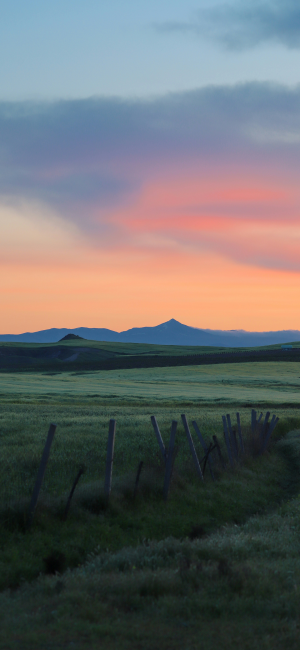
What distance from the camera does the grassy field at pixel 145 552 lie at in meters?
6.52

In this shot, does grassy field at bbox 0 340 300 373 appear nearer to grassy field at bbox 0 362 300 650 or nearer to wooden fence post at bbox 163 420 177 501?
grassy field at bbox 0 362 300 650

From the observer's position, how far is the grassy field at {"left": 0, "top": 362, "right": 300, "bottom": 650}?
6.52m

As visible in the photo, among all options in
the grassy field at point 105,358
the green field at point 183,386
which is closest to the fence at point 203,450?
the green field at point 183,386

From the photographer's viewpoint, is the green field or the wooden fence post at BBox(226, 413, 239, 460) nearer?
the wooden fence post at BBox(226, 413, 239, 460)

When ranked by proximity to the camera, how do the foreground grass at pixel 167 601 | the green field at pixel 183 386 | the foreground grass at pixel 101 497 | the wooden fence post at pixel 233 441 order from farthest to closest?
1. the green field at pixel 183 386
2. the wooden fence post at pixel 233 441
3. the foreground grass at pixel 101 497
4. the foreground grass at pixel 167 601

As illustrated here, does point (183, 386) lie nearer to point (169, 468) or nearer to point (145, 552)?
point (169, 468)

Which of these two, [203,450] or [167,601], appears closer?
[167,601]

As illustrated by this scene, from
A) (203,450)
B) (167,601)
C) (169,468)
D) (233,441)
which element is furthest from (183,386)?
(167,601)

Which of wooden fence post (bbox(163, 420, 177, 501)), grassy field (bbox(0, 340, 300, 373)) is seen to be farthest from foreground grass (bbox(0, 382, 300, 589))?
grassy field (bbox(0, 340, 300, 373))

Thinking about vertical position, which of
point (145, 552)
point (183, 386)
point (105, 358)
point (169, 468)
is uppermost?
point (105, 358)

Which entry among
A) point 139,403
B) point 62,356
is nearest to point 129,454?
point 139,403

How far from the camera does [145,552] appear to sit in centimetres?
899

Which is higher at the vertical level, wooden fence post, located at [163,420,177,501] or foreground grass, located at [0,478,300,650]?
wooden fence post, located at [163,420,177,501]

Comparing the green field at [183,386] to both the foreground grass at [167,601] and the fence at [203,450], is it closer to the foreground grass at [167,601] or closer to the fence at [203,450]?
the fence at [203,450]
